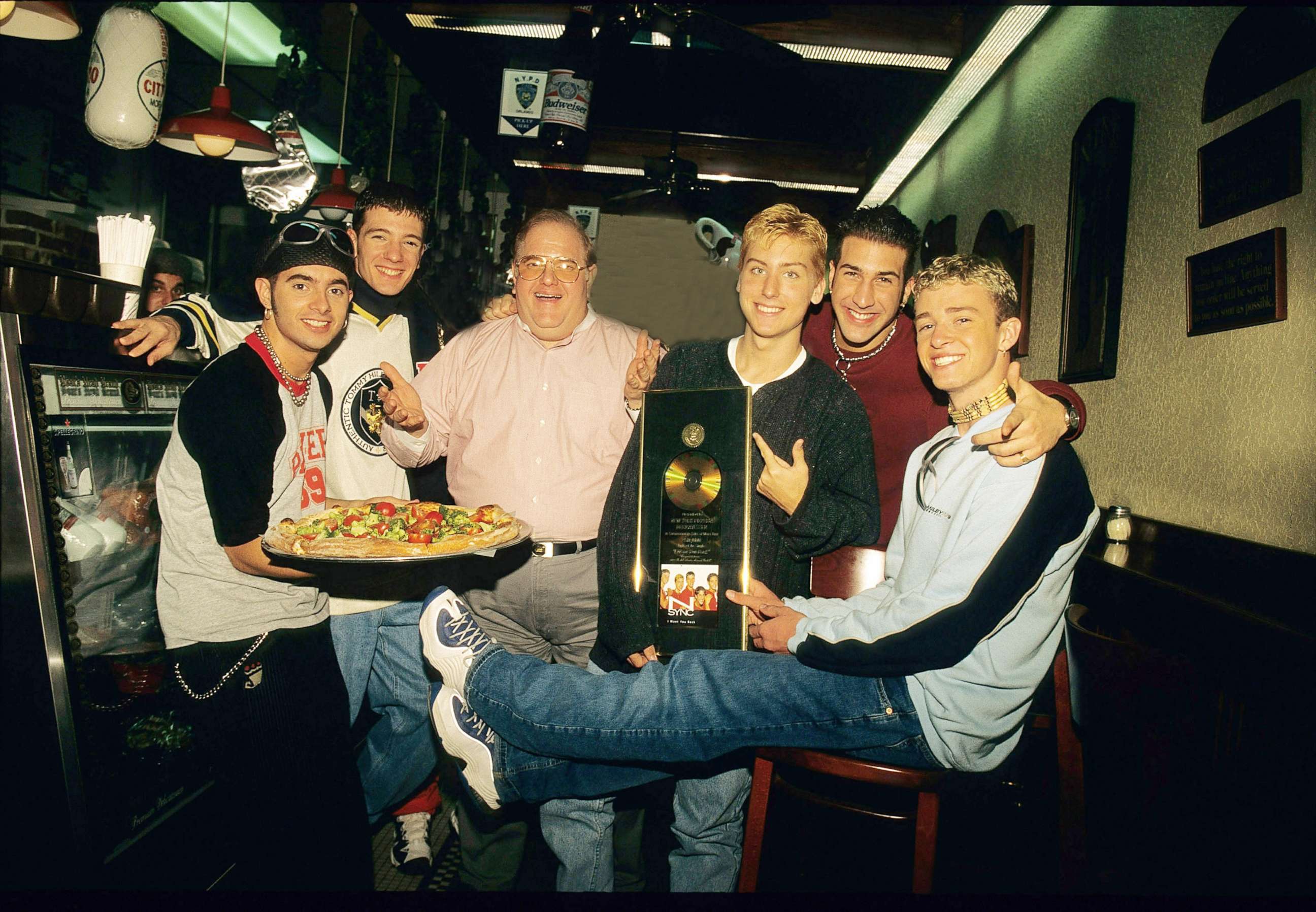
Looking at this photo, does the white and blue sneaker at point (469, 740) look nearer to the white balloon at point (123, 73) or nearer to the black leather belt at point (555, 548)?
the black leather belt at point (555, 548)

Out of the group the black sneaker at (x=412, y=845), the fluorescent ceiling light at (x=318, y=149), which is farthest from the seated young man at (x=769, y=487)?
the fluorescent ceiling light at (x=318, y=149)

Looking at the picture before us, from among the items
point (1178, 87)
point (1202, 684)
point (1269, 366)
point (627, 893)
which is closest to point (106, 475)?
point (627, 893)

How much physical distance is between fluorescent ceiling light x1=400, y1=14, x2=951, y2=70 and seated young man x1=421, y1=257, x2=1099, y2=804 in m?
2.94

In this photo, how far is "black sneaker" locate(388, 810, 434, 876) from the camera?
2.25 m

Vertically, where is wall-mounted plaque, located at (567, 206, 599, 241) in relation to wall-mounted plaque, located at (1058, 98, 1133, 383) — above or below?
above

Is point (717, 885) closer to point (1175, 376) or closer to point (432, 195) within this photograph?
point (1175, 376)

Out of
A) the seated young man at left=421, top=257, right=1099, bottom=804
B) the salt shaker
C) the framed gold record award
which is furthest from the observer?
the salt shaker

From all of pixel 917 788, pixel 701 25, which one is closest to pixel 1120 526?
pixel 917 788

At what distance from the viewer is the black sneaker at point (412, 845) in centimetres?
225

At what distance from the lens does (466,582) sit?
2.10 meters

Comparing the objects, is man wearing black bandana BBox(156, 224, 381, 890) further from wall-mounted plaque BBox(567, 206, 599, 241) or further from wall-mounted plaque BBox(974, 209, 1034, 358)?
wall-mounted plaque BBox(567, 206, 599, 241)

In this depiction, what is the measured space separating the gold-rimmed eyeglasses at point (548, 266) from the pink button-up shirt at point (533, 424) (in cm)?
17

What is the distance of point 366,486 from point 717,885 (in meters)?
1.49

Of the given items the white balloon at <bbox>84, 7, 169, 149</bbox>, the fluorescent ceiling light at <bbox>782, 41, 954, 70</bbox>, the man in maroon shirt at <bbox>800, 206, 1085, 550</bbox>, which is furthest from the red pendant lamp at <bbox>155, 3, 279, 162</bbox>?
the fluorescent ceiling light at <bbox>782, 41, 954, 70</bbox>
